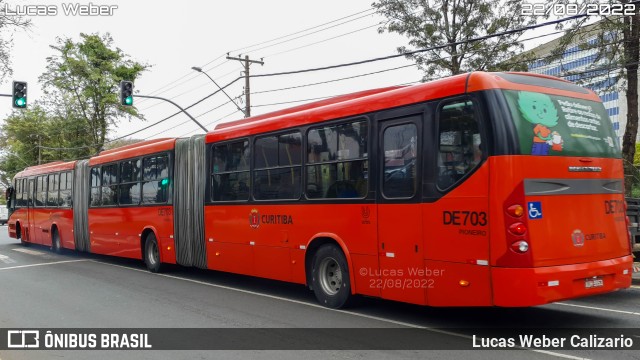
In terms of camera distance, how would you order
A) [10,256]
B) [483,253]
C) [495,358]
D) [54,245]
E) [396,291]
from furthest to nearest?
[54,245] → [10,256] → [396,291] → [483,253] → [495,358]

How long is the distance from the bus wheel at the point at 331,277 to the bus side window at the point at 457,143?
7.54 ft

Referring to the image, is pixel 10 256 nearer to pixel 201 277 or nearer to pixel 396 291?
pixel 201 277

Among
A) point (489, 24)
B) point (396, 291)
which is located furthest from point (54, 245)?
point (489, 24)

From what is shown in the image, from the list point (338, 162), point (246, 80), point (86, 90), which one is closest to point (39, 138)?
point (86, 90)

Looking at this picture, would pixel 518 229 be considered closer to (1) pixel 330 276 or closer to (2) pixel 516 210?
(2) pixel 516 210

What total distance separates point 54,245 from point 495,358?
1832 centimetres

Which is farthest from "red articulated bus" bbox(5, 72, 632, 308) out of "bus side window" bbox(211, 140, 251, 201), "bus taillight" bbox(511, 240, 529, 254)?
"bus side window" bbox(211, 140, 251, 201)

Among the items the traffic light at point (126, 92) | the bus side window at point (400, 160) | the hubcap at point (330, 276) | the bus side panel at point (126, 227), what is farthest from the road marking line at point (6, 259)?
the bus side window at point (400, 160)

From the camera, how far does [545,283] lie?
618cm

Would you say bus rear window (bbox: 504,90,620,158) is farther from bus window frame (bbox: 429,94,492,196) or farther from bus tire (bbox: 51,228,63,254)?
bus tire (bbox: 51,228,63,254)

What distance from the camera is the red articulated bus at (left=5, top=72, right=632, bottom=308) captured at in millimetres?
6320

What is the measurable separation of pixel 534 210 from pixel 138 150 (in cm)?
1106

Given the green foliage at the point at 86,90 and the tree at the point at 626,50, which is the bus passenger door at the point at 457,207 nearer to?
the tree at the point at 626,50

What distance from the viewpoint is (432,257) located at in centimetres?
699
